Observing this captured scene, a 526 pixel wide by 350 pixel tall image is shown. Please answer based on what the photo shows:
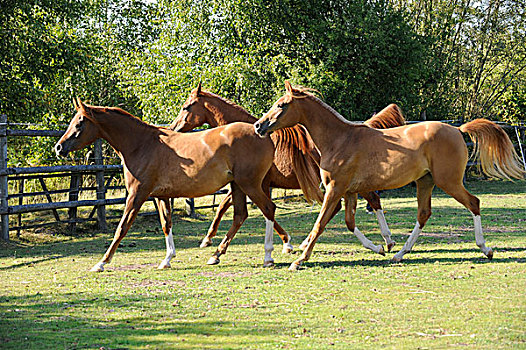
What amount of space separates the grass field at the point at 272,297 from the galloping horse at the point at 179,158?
0.97 m

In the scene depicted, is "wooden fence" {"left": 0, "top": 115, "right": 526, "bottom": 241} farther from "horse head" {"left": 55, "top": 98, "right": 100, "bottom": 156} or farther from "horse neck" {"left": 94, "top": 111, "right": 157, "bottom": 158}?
"horse neck" {"left": 94, "top": 111, "right": 157, "bottom": 158}

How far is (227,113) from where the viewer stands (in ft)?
31.1

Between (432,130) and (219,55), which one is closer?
(432,130)

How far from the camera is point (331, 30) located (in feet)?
69.6

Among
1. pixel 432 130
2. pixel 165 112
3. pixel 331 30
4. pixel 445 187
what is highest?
pixel 331 30

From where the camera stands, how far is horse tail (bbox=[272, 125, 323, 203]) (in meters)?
8.94

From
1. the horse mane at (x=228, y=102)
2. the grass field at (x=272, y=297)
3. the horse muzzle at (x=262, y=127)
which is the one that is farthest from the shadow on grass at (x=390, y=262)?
the horse mane at (x=228, y=102)

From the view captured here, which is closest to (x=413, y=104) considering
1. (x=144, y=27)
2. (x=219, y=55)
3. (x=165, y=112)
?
(x=219, y=55)

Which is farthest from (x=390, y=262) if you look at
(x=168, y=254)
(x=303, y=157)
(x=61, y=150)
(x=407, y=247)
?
(x=61, y=150)

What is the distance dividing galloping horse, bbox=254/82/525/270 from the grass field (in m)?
0.80

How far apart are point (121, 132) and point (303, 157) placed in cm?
280

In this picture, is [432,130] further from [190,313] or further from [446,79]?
[446,79]

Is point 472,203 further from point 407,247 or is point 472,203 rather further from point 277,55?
point 277,55

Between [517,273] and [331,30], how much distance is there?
1604 cm
